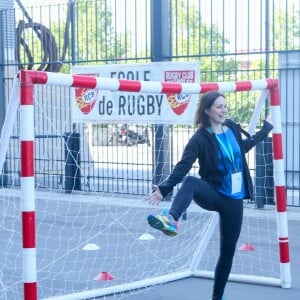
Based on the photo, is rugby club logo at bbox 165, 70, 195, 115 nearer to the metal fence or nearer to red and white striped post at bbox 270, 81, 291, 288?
the metal fence

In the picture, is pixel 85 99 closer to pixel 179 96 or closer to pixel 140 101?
pixel 140 101

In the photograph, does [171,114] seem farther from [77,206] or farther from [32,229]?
[32,229]

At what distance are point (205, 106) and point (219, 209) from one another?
2.68ft

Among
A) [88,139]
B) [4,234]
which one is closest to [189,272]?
[4,234]

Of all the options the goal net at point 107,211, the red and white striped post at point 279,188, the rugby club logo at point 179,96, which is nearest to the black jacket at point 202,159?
the goal net at point 107,211

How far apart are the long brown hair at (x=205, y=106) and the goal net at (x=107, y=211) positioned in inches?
22.9

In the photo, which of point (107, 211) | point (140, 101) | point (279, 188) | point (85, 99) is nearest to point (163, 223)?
point (279, 188)

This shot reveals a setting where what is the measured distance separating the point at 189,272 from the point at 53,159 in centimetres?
781

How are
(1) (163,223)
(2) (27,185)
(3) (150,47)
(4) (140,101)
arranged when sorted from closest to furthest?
(2) (27,185), (1) (163,223), (4) (140,101), (3) (150,47)

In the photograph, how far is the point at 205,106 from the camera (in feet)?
20.7

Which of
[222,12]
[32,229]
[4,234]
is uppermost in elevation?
[222,12]

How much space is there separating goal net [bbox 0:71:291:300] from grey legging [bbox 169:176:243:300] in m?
1.02

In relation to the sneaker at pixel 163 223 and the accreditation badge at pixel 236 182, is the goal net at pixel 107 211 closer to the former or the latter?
the sneaker at pixel 163 223

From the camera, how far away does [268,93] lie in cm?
755
